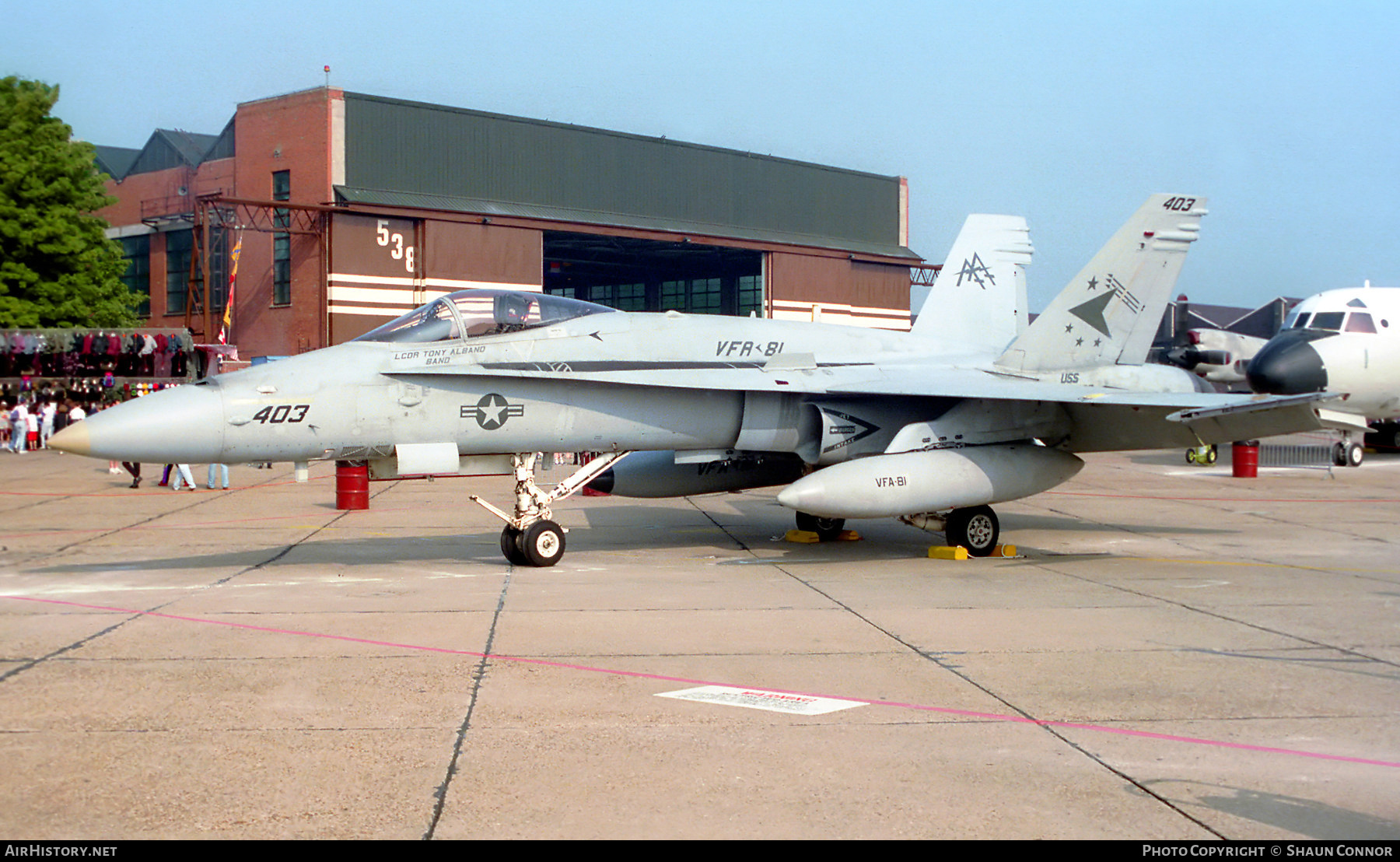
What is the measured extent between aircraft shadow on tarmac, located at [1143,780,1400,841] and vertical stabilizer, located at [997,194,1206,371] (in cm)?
989

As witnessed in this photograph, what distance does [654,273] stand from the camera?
57.8 meters

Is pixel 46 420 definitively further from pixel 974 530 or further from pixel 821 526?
pixel 974 530

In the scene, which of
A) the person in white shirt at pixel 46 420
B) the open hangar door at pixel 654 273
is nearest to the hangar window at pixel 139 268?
the person in white shirt at pixel 46 420

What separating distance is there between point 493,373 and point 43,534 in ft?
25.1

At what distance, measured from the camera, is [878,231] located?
5334cm

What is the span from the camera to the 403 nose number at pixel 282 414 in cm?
1020

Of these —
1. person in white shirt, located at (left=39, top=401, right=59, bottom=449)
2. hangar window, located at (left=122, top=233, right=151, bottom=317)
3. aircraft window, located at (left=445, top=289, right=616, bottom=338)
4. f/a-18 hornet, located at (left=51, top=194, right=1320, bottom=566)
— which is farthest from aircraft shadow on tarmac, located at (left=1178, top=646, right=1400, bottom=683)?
hangar window, located at (left=122, top=233, right=151, bottom=317)

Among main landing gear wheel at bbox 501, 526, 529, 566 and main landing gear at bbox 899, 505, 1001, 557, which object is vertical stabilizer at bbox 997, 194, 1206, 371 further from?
main landing gear wheel at bbox 501, 526, 529, 566

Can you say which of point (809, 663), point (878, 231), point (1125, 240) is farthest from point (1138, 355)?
point (878, 231)

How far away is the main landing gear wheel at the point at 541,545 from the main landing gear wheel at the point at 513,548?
0.14ft

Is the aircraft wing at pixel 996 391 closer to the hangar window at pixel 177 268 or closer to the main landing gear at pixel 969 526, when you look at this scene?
the main landing gear at pixel 969 526

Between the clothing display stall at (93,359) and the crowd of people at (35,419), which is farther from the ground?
the clothing display stall at (93,359)

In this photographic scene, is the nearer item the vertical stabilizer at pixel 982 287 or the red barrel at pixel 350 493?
the vertical stabilizer at pixel 982 287
